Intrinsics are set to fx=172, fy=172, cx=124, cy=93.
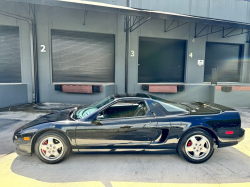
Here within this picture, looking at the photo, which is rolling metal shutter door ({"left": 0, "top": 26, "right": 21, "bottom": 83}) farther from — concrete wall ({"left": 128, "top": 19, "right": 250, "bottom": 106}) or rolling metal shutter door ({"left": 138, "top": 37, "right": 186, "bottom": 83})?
rolling metal shutter door ({"left": 138, "top": 37, "right": 186, "bottom": 83})

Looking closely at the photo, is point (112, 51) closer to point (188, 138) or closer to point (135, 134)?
point (135, 134)

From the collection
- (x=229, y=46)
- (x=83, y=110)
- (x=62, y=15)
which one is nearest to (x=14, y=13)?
(x=62, y=15)

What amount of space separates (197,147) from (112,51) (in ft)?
24.1

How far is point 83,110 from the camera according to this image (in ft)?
12.9

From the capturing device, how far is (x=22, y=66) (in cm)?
Answer: 857

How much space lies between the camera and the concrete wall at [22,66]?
26.2 feet

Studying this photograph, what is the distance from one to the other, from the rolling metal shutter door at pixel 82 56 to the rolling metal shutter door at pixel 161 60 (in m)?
1.82

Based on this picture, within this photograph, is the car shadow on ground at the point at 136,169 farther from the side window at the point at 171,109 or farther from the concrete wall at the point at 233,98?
the concrete wall at the point at 233,98

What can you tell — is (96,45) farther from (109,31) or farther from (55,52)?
(55,52)

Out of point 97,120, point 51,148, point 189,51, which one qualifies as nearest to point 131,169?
point 97,120

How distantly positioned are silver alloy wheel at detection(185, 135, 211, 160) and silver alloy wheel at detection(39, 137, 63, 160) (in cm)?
244

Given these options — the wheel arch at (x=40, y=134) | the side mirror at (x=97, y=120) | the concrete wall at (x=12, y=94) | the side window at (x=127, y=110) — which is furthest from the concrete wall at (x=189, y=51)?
the wheel arch at (x=40, y=134)

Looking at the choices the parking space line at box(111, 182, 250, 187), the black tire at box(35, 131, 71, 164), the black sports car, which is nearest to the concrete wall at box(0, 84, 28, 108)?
the black sports car

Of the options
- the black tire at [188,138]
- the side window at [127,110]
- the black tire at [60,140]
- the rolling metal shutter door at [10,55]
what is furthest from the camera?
the rolling metal shutter door at [10,55]
